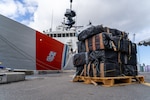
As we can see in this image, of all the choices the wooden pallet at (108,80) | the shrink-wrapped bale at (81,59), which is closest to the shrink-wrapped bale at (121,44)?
the wooden pallet at (108,80)

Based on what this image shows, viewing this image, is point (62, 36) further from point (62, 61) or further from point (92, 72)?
point (92, 72)

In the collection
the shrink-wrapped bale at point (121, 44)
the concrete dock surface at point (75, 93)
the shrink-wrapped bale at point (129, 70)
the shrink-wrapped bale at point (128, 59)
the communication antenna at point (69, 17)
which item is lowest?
the concrete dock surface at point (75, 93)

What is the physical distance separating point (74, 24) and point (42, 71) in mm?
12755

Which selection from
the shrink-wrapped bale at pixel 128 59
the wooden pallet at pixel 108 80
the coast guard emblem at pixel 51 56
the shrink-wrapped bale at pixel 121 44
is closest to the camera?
the wooden pallet at pixel 108 80

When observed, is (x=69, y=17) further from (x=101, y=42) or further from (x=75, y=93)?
(x=75, y=93)

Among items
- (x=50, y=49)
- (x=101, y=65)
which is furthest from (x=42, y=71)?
(x=101, y=65)

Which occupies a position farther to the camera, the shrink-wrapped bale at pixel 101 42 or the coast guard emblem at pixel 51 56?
the coast guard emblem at pixel 51 56

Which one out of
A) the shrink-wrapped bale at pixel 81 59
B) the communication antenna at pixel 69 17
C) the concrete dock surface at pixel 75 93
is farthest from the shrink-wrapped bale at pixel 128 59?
the communication antenna at pixel 69 17

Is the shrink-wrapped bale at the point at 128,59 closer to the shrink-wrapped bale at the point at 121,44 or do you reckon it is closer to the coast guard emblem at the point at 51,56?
the shrink-wrapped bale at the point at 121,44

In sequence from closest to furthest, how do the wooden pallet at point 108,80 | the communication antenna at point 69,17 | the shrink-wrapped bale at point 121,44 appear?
the wooden pallet at point 108,80 < the shrink-wrapped bale at point 121,44 < the communication antenna at point 69,17

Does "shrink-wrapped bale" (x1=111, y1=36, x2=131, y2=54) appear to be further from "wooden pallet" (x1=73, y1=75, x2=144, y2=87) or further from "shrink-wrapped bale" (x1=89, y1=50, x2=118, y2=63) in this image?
"wooden pallet" (x1=73, y1=75, x2=144, y2=87)

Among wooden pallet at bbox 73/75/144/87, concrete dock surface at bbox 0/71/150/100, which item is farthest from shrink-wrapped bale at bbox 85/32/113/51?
concrete dock surface at bbox 0/71/150/100

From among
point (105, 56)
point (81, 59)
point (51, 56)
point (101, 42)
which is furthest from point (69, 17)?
point (105, 56)

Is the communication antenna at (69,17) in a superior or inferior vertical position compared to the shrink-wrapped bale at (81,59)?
superior
